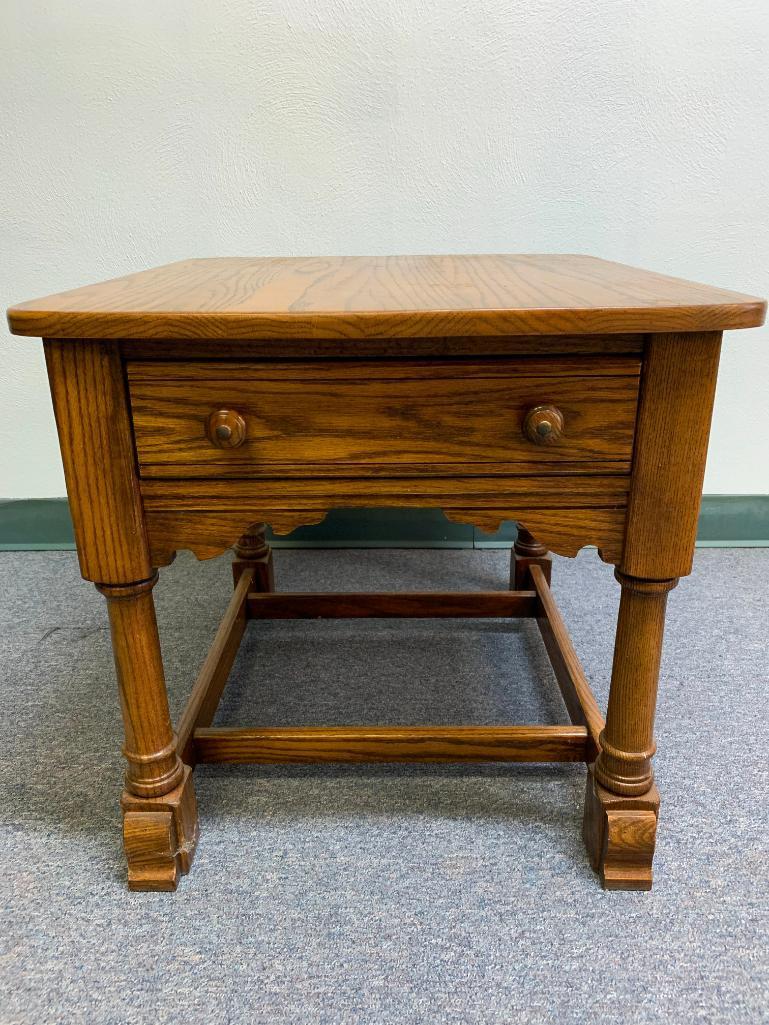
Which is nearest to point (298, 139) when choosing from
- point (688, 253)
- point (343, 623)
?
point (688, 253)

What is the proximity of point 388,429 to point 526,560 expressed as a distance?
918 millimetres

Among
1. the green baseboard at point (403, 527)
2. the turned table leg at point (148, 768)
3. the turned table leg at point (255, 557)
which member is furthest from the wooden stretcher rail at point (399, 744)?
the green baseboard at point (403, 527)

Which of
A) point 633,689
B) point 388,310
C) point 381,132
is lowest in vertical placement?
point 633,689

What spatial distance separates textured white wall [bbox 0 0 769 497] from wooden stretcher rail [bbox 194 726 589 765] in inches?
48.2

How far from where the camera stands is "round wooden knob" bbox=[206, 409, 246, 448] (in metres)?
0.83

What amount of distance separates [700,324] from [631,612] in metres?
0.37

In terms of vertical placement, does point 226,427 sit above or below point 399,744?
above

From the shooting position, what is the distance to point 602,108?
174 cm

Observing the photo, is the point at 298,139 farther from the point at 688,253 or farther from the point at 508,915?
the point at 508,915

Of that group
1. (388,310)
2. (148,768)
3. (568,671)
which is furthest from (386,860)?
(388,310)

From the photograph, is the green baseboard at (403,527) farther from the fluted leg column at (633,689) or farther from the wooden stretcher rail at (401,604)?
the fluted leg column at (633,689)

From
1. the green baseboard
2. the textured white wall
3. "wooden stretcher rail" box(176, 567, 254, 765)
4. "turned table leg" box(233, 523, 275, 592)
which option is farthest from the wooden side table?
the green baseboard

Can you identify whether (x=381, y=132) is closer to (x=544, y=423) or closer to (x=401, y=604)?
(x=401, y=604)

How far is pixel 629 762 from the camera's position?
3.24 feet
